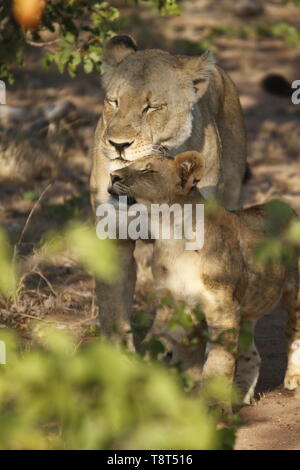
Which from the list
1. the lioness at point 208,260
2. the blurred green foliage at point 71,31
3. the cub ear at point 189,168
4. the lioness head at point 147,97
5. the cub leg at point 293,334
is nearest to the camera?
the cub ear at point 189,168

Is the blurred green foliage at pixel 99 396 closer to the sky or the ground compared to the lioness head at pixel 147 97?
closer to the ground

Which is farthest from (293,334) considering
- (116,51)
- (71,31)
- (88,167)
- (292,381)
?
(88,167)

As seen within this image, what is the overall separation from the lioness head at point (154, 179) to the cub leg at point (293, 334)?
1152mm

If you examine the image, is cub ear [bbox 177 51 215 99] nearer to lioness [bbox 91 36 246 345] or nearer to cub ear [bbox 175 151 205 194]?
lioness [bbox 91 36 246 345]

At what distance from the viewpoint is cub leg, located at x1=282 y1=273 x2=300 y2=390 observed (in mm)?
5727

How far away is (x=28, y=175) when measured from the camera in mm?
10531

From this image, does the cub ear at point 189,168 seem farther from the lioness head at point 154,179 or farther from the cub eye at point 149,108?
the cub eye at point 149,108

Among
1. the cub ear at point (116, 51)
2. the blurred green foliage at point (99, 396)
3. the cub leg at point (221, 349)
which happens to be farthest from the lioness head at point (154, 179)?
the blurred green foliage at point (99, 396)

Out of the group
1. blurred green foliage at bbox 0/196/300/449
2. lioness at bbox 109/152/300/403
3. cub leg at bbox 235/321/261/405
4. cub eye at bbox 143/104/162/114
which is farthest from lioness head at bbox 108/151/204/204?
blurred green foliage at bbox 0/196/300/449

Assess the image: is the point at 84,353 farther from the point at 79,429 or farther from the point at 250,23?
the point at 250,23

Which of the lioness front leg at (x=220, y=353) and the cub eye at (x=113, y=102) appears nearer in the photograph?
the lioness front leg at (x=220, y=353)

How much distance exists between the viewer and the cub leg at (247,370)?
5.57m

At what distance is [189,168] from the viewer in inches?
187

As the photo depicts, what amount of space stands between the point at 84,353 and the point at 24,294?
478cm
